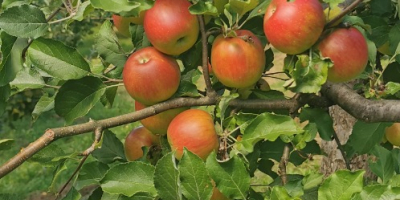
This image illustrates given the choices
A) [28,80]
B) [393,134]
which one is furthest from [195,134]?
[393,134]

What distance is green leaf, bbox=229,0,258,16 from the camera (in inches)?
37.7

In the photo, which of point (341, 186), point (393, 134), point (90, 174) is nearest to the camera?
point (341, 186)

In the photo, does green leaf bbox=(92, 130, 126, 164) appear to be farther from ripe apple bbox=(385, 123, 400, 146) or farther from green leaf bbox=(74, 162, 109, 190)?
ripe apple bbox=(385, 123, 400, 146)

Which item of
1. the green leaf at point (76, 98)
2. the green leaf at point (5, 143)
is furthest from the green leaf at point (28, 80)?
the green leaf at point (5, 143)

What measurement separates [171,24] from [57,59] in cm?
24

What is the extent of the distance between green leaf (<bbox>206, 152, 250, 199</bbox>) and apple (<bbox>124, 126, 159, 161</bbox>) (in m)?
0.39

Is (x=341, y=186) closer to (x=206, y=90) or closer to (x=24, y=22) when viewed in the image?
(x=206, y=90)

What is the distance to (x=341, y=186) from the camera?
78cm

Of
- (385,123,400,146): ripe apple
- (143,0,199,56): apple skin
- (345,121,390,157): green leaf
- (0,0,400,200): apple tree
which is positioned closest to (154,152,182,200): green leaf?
(0,0,400,200): apple tree

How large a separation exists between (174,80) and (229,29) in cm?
16

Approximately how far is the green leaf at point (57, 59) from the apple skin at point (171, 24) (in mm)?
159

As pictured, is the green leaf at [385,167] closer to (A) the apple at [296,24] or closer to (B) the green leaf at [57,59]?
(A) the apple at [296,24]

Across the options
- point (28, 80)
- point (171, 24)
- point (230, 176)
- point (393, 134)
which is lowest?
point (393, 134)

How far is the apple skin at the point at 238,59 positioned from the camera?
101cm
